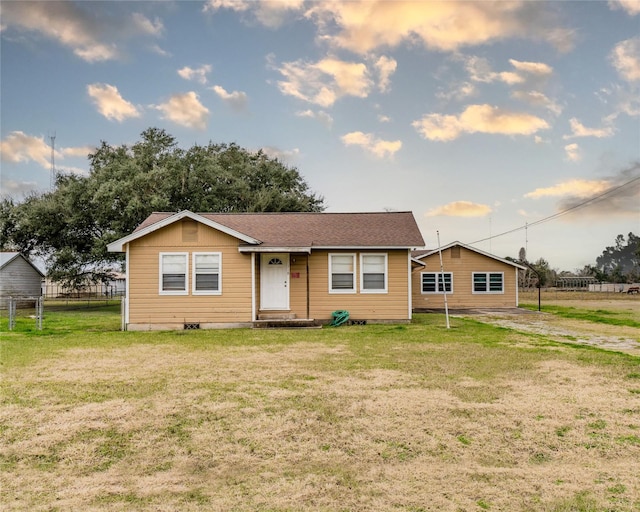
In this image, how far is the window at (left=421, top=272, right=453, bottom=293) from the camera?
82.8 ft

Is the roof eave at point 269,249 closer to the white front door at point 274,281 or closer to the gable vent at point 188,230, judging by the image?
the white front door at point 274,281

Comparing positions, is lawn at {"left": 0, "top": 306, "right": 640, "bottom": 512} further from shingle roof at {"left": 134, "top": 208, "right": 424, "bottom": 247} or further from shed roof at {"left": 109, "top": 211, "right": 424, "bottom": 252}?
shingle roof at {"left": 134, "top": 208, "right": 424, "bottom": 247}

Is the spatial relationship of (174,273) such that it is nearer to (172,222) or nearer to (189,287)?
(189,287)

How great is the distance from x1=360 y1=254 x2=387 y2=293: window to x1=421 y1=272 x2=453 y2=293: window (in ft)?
30.9

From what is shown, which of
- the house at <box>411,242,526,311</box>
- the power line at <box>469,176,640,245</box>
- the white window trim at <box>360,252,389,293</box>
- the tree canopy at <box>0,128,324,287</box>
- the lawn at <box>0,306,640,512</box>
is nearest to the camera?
the lawn at <box>0,306,640,512</box>

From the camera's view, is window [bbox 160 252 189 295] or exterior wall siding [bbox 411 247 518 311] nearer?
window [bbox 160 252 189 295]

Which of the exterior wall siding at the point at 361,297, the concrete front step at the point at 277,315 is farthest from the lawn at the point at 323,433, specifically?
the exterior wall siding at the point at 361,297

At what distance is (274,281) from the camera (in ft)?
53.5

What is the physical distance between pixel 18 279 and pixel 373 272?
83.2 feet

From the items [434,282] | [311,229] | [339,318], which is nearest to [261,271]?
[311,229]

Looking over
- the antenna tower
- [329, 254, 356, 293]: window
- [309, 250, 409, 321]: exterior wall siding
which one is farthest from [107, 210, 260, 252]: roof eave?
the antenna tower

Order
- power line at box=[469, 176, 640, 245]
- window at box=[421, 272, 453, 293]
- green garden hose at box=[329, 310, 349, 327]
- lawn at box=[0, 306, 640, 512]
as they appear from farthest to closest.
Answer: power line at box=[469, 176, 640, 245] → window at box=[421, 272, 453, 293] → green garden hose at box=[329, 310, 349, 327] → lawn at box=[0, 306, 640, 512]

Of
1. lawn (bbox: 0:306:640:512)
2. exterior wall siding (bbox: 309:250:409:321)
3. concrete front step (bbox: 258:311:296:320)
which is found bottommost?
lawn (bbox: 0:306:640:512)

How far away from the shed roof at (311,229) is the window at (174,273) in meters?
1.14
